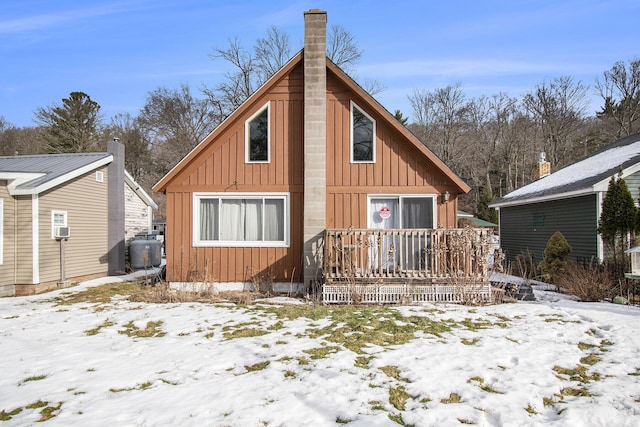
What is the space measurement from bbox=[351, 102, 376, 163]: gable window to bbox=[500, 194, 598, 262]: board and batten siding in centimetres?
675

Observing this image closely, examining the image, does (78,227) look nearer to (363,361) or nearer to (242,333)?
(242,333)

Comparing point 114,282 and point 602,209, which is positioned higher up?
point 602,209

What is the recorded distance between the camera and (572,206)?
1298 cm

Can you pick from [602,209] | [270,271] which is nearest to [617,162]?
[602,209]

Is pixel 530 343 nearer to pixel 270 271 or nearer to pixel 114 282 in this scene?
pixel 270 271

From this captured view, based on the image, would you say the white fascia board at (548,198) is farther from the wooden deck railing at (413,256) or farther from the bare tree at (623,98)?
the bare tree at (623,98)

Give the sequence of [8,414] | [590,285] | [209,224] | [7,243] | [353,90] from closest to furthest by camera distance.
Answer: [8,414], [590,285], [353,90], [209,224], [7,243]

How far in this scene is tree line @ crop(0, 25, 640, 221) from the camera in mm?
30766

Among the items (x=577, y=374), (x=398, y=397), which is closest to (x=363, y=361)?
(x=398, y=397)

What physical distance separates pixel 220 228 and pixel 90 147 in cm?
2713

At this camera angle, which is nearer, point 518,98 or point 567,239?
point 567,239

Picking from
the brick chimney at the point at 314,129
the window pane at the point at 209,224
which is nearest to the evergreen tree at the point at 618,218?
the brick chimney at the point at 314,129

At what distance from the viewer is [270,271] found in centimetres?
1020

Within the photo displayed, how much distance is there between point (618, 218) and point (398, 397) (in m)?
9.41
